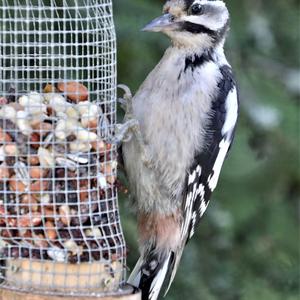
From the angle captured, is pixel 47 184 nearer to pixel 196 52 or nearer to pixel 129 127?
pixel 129 127

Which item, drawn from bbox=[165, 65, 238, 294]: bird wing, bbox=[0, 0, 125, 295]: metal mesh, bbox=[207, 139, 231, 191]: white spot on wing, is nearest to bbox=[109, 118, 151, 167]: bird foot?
bbox=[0, 0, 125, 295]: metal mesh

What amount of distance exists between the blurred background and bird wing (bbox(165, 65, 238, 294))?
0.42 m

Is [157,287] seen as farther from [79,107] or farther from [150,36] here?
[150,36]

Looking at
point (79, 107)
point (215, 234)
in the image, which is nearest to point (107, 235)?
point (79, 107)

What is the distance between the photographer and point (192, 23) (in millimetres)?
5211

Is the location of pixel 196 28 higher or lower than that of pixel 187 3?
lower

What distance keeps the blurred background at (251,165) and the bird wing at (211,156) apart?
423 mm

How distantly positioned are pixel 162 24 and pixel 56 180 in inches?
37.7

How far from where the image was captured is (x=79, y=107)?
467 centimetres

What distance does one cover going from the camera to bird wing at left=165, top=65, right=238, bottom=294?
5.26 m

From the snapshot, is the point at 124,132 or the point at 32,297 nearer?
the point at 32,297

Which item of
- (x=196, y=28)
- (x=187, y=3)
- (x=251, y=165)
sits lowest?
(x=251, y=165)

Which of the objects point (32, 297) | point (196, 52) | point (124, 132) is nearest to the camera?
point (32, 297)

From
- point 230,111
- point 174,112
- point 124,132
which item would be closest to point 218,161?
point 230,111
